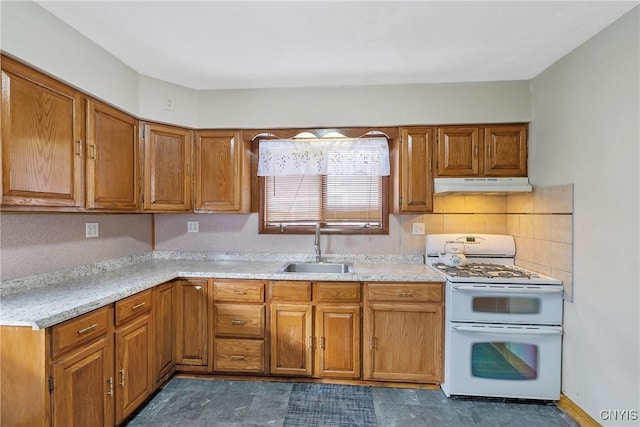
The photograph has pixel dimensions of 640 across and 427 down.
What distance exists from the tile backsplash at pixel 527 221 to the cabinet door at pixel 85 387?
2.52 m

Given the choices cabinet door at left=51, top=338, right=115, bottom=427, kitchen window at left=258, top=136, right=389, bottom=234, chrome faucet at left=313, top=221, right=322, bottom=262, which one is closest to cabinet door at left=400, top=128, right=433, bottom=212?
kitchen window at left=258, top=136, right=389, bottom=234

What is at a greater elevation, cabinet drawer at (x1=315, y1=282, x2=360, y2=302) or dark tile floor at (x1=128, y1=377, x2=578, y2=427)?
cabinet drawer at (x1=315, y1=282, x2=360, y2=302)

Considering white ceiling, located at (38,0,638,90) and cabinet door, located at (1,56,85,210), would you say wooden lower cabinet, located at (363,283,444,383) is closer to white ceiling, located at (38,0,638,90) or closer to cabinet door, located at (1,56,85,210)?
white ceiling, located at (38,0,638,90)

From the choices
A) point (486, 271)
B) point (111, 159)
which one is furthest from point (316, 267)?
point (111, 159)

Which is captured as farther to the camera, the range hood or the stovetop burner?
the range hood

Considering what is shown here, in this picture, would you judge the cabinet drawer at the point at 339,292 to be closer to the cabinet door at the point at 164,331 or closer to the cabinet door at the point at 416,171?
the cabinet door at the point at 416,171

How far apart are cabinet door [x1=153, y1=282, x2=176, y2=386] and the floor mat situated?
965 mm

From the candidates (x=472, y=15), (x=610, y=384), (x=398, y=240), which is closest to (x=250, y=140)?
(x=398, y=240)

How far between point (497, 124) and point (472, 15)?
1040 mm

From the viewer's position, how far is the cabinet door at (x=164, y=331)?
2.08m

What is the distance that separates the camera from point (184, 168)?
2.50m

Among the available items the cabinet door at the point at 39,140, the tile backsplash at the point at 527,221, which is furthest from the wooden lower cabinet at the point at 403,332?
the cabinet door at the point at 39,140

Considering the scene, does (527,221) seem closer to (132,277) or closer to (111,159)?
(132,277)

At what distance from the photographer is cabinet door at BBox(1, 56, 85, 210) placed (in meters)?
1.40
